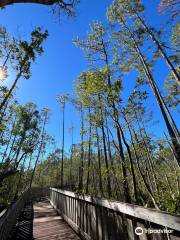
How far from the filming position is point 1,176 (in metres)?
10.6

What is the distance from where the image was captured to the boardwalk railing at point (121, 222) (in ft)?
6.43

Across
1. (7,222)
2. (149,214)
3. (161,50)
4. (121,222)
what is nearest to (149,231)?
(149,214)

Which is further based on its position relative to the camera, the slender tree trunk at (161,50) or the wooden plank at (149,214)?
the slender tree trunk at (161,50)

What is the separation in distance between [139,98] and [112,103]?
0.85 metres

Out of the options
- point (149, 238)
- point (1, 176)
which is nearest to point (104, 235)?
point (149, 238)

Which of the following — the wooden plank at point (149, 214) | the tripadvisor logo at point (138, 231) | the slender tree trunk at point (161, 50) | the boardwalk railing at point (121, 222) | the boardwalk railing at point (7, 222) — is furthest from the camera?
the slender tree trunk at point (161, 50)

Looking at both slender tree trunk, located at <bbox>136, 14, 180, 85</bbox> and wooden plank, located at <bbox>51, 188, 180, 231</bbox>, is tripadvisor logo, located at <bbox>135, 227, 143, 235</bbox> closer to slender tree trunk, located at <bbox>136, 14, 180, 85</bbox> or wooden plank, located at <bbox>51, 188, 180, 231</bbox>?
wooden plank, located at <bbox>51, 188, 180, 231</bbox>

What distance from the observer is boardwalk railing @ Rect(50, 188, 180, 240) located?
1.96 meters

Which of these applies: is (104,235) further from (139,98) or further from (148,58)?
(148,58)

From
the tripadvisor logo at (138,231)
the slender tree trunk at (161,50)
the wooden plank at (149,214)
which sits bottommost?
the tripadvisor logo at (138,231)

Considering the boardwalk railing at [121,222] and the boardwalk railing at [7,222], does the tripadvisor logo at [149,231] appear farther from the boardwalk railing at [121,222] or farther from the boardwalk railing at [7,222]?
the boardwalk railing at [7,222]

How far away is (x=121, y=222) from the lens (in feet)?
9.79

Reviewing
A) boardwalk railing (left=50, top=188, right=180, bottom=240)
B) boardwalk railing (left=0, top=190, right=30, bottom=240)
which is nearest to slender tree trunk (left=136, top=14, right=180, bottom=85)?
boardwalk railing (left=50, top=188, right=180, bottom=240)

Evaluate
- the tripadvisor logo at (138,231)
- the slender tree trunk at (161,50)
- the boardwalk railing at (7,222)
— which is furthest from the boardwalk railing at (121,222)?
the slender tree trunk at (161,50)
